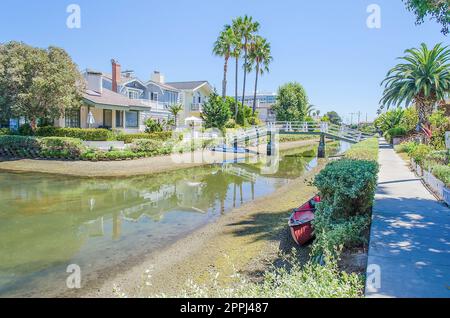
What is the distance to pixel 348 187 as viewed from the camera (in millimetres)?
7691

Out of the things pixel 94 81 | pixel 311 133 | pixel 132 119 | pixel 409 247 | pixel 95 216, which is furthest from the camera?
pixel 132 119

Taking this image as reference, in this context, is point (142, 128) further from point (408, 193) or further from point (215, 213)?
point (408, 193)

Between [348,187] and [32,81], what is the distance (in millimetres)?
24887

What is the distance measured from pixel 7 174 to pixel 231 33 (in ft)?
112

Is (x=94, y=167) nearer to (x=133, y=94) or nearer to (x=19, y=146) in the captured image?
(x=19, y=146)

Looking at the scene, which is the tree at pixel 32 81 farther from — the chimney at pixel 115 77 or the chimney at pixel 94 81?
the chimney at pixel 115 77

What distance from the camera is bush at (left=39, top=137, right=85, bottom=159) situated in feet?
79.2

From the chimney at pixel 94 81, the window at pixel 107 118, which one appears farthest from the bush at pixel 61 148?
the chimney at pixel 94 81

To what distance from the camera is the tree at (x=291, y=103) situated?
59.5m

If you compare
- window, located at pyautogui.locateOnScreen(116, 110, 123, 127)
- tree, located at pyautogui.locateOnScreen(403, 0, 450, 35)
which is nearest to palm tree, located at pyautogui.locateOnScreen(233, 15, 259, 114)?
window, located at pyautogui.locateOnScreen(116, 110, 123, 127)

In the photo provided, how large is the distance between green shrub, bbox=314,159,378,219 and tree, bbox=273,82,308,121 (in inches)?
2056

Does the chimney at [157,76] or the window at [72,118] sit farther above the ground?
the chimney at [157,76]

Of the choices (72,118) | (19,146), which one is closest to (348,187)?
(19,146)

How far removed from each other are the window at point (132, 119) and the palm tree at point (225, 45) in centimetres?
1377
